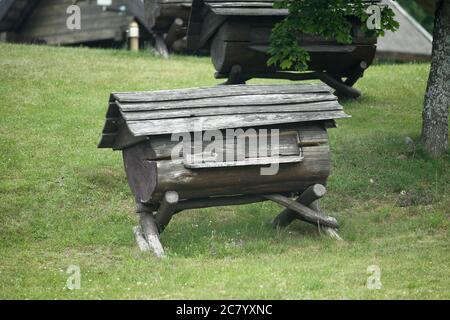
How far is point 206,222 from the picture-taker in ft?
40.0

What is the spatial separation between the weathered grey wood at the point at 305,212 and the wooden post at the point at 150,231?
4.88ft

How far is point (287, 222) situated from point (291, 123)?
4.98ft

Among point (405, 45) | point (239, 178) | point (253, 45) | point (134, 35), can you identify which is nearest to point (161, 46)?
point (134, 35)

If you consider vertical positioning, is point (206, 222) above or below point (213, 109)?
below

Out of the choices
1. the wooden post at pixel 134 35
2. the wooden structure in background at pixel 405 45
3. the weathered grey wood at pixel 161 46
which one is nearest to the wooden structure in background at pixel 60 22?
the wooden post at pixel 134 35

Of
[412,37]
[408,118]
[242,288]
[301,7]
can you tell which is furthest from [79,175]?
[412,37]

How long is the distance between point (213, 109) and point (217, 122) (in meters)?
0.23

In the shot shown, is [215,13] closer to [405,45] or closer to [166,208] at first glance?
[166,208]

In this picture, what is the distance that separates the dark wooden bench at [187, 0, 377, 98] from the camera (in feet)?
50.9

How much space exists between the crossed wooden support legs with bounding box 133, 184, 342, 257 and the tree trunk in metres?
3.27

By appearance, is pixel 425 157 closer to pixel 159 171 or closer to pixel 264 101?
pixel 264 101

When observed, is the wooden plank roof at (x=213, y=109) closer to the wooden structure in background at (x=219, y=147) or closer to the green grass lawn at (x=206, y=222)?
the wooden structure in background at (x=219, y=147)

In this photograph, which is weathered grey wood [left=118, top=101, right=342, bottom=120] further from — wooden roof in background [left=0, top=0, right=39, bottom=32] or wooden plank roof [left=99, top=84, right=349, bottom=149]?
wooden roof in background [left=0, top=0, right=39, bottom=32]

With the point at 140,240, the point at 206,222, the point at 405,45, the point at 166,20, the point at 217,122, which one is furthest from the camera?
the point at 405,45
